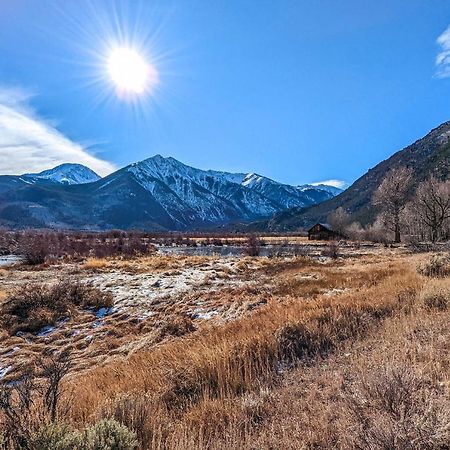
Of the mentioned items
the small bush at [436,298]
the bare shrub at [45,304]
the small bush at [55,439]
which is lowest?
the bare shrub at [45,304]

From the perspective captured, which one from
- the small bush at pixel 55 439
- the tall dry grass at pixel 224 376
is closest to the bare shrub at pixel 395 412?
the tall dry grass at pixel 224 376

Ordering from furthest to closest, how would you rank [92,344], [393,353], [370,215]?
[370,215] → [92,344] → [393,353]

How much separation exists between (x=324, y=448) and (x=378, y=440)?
0.50 m

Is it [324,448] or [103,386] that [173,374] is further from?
[324,448]

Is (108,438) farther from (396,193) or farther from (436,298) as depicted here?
(396,193)

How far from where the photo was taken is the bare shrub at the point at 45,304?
11539 mm

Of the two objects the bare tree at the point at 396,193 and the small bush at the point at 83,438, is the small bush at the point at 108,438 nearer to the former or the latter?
the small bush at the point at 83,438

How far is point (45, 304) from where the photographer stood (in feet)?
42.4

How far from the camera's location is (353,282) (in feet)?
45.6

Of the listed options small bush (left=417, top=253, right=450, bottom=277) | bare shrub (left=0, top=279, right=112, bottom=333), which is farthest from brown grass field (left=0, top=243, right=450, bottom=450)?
small bush (left=417, top=253, right=450, bottom=277)

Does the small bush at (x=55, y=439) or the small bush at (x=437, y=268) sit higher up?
the small bush at (x=55, y=439)

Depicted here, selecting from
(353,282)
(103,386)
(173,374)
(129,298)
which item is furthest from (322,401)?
(129,298)

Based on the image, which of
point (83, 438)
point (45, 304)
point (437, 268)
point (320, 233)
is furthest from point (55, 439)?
point (320, 233)

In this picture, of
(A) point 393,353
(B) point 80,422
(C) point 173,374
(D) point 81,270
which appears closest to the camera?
(B) point 80,422
